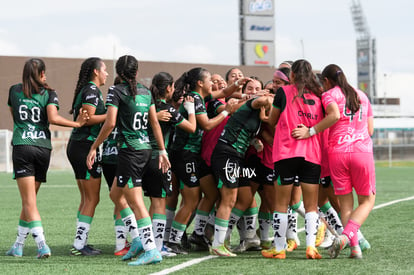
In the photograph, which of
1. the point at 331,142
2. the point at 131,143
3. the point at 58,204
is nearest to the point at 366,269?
the point at 331,142

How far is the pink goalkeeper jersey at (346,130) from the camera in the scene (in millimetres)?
7445

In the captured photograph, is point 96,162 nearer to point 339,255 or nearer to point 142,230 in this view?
point 142,230

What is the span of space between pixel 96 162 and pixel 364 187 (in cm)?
300

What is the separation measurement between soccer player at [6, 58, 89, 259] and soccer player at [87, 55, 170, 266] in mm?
689

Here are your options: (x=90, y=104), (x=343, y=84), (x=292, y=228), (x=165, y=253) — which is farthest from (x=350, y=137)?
(x=90, y=104)

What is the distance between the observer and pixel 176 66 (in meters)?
62.2

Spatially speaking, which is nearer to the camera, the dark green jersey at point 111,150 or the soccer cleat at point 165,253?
the soccer cleat at point 165,253

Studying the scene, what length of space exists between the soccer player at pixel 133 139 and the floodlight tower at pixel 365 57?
339ft

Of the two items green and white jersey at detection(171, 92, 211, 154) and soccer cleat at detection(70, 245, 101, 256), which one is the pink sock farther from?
soccer cleat at detection(70, 245, 101, 256)

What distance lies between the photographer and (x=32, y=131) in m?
7.60

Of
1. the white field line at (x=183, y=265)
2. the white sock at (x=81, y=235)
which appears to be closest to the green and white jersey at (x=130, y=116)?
the white field line at (x=183, y=265)

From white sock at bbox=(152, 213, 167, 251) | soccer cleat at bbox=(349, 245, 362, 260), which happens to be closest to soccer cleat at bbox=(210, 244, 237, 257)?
white sock at bbox=(152, 213, 167, 251)

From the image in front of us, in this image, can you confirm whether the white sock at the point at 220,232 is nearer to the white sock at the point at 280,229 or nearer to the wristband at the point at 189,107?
the white sock at the point at 280,229

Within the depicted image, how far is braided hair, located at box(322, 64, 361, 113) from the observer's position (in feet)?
24.5
